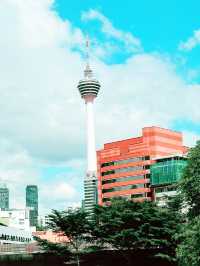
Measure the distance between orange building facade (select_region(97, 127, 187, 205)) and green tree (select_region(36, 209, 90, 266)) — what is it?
105 m

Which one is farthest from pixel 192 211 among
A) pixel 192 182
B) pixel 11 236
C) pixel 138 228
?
pixel 11 236

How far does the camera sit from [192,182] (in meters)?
53.9

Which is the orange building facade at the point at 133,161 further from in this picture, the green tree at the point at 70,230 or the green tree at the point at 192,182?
the green tree at the point at 192,182

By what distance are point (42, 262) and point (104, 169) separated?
382 ft

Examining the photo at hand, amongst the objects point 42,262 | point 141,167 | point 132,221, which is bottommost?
point 42,262

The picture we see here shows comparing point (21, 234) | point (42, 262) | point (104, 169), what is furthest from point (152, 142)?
point (42, 262)

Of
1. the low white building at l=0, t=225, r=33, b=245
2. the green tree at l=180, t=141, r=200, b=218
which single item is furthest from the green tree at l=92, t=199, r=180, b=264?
the low white building at l=0, t=225, r=33, b=245

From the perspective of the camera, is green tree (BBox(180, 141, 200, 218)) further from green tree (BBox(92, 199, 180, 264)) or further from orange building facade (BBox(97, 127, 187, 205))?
orange building facade (BBox(97, 127, 187, 205))

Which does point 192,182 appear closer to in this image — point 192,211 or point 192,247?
point 192,211

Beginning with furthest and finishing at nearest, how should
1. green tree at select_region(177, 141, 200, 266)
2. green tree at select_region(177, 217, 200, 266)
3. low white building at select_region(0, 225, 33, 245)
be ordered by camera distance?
low white building at select_region(0, 225, 33, 245) < green tree at select_region(177, 141, 200, 266) < green tree at select_region(177, 217, 200, 266)

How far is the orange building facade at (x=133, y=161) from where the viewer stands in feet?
602

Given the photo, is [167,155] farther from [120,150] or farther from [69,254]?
[69,254]

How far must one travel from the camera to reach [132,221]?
71.1m

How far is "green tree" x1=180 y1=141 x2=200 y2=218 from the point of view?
53781mm
